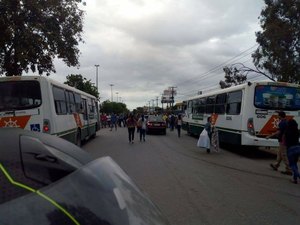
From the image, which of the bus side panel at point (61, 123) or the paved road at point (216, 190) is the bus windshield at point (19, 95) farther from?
the paved road at point (216, 190)

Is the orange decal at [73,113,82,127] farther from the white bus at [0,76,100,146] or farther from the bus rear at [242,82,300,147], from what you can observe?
the bus rear at [242,82,300,147]

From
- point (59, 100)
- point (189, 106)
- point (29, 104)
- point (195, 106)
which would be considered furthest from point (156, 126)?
point (29, 104)

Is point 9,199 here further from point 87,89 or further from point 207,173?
point 87,89

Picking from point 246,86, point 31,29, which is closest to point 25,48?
point 31,29

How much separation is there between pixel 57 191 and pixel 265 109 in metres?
15.4

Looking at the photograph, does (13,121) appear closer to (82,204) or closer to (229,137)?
(229,137)

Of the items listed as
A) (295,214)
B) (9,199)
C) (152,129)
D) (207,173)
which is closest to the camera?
(9,199)

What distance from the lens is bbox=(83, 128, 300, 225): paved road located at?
6621 mm

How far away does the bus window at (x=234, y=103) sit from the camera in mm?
17359

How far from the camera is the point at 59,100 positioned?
15211mm

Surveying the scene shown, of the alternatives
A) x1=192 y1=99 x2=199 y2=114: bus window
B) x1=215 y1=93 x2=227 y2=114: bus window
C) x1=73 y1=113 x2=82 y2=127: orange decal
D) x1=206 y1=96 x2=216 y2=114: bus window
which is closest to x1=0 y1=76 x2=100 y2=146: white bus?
x1=73 y1=113 x2=82 y2=127: orange decal

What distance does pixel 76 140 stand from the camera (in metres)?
18.5

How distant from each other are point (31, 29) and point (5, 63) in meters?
2.58

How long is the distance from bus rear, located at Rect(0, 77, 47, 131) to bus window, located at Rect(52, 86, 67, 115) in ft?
3.10
